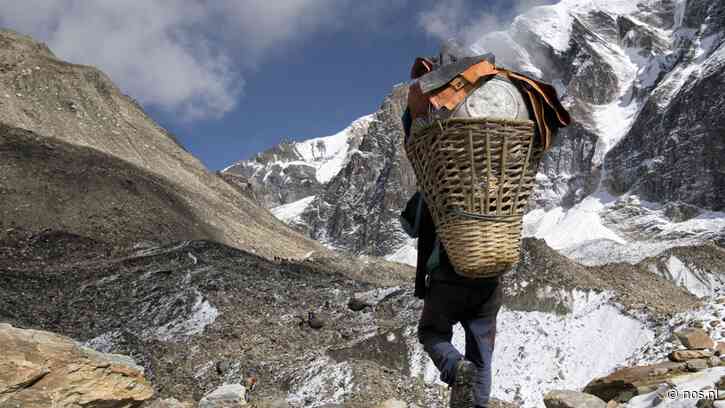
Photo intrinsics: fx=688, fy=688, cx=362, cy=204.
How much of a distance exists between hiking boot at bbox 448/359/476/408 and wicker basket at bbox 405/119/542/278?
409 mm

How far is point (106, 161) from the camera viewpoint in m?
28.8

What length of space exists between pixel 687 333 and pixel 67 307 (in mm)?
9912

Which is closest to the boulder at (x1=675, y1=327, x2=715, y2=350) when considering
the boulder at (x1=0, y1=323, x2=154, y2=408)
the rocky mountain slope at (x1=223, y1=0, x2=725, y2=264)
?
the boulder at (x1=0, y1=323, x2=154, y2=408)

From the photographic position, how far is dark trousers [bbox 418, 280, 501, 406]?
3.05 meters

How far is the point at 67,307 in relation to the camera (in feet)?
38.9

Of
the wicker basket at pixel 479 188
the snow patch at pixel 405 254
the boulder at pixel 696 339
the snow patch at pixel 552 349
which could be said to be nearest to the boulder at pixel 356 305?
the snow patch at pixel 552 349

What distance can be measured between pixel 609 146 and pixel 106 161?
10380 centimetres

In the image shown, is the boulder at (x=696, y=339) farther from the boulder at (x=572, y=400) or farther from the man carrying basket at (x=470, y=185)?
the man carrying basket at (x=470, y=185)

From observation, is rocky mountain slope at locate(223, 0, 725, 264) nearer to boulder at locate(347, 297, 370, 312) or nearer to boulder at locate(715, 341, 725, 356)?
boulder at locate(347, 297, 370, 312)

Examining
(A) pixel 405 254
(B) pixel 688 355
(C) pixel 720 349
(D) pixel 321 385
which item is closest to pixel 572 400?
(B) pixel 688 355

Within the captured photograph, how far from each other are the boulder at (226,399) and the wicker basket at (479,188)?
336 cm

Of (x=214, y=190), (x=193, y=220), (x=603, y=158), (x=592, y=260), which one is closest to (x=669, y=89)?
(x=603, y=158)

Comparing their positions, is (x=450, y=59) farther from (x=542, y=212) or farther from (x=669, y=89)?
(x=542, y=212)

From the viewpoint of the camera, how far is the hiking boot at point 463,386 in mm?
2898
